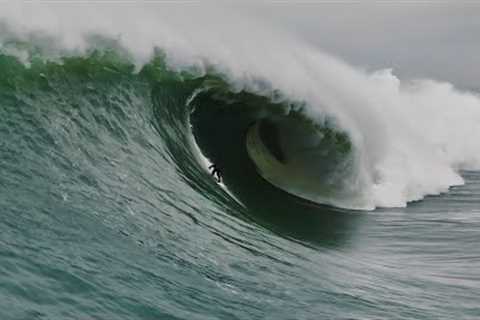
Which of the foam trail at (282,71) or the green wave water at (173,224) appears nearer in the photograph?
the green wave water at (173,224)

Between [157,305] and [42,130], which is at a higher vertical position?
[42,130]

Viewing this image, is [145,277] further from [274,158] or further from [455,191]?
[455,191]

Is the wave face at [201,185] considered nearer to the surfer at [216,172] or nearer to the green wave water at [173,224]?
the green wave water at [173,224]

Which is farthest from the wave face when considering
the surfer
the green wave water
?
the surfer

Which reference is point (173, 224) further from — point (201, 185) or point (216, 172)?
point (216, 172)

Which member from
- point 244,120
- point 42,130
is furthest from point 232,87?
point 42,130

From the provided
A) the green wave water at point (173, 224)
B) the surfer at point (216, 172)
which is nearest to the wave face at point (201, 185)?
the green wave water at point (173, 224)

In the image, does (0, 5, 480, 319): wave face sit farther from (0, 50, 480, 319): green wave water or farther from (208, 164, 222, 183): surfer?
(208, 164, 222, 183): surfer
